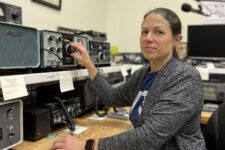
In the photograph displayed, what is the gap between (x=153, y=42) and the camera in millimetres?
861

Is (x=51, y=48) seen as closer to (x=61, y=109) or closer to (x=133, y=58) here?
(x=61, y=109)

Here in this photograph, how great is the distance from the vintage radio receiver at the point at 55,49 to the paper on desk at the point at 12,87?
21 centimetres

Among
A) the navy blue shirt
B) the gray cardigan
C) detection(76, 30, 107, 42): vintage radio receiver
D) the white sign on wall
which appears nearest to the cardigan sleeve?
the gray cardigan

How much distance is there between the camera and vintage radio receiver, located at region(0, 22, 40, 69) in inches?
32.2

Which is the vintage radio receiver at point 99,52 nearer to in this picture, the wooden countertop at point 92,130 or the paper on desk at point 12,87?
the wooden countertop at point 92,130

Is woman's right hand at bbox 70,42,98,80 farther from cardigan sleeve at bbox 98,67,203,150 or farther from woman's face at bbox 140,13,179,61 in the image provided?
A: cardigan sleeve at bbox 98,67,203,150

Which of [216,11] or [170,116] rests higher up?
[216,11]

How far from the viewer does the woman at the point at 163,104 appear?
725 millimetres

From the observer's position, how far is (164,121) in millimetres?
718

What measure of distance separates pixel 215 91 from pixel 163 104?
122cm

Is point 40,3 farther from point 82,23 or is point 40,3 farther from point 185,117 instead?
point 185,117

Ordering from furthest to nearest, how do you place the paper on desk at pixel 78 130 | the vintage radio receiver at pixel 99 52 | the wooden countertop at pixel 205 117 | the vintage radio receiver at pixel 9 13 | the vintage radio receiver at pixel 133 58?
the vintage radio receiver at pixel 133 58, the wooden countertop at pixel 205 117, the vintage radio receiver at pixel 99 52, the paper on desk at pixel 78 130, the vintage radio receiver at pixel 9 13

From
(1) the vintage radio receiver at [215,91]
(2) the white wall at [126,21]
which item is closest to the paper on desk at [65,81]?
(1) the vintage radio receiver at [215,91]

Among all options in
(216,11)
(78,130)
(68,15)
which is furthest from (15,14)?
(216,11)
